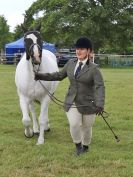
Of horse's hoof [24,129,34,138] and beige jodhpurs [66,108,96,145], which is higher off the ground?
beige jodhpurs [66,108,96,145]

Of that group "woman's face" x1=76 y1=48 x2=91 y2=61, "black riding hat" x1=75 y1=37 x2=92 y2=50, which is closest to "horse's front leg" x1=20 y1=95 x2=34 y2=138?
"woman's face" x1=76 y1=48 x2=91 y2=61

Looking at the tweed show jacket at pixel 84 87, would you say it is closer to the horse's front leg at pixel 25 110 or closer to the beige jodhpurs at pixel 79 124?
the beige jodhpurs at pixel 79 124

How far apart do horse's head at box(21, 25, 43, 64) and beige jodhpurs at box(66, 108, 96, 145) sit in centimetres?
126

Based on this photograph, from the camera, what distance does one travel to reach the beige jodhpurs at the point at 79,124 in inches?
304

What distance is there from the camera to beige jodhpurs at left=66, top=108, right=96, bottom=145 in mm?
7715

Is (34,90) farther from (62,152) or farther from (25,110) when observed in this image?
(62,152)

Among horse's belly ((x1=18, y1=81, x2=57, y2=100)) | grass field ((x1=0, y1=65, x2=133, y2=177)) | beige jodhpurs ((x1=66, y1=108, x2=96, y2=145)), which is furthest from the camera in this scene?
horse's belly ((x1=18, y1=81, x2=57, y2=100))

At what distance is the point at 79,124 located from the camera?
7.75 m

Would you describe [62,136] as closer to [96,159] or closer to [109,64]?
[96,159]

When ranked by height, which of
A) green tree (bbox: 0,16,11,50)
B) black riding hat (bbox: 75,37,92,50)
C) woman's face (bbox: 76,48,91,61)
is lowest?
green tree (bbox: 0,16,11,50)

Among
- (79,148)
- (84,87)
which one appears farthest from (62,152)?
(84,87)

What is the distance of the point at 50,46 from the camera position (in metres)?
49.2

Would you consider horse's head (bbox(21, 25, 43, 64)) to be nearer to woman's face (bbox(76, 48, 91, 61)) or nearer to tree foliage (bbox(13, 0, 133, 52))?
woman's face (bbox(76, 48, 91, 61))

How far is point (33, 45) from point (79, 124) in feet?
5.60
